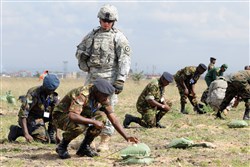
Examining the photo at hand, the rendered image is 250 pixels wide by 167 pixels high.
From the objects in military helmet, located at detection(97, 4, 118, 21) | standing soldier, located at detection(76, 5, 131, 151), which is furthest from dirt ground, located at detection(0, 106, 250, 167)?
military helmet, located at detection(97, 4, 118, 21)

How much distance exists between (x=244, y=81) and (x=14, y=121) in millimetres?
5109

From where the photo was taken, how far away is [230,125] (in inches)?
356

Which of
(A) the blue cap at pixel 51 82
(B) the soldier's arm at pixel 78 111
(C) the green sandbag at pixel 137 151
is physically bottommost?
(C) the green sandbag at pixel 137 151

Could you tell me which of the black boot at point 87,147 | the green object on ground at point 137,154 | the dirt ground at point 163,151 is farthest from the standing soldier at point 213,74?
the green object on ground at point 137,154

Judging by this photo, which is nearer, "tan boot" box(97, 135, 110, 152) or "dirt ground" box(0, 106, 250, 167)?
"dirt ground" box(0, 106, 250, 167)

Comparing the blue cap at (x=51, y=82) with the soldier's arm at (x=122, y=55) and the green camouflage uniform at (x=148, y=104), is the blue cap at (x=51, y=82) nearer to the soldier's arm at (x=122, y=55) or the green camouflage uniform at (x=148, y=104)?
the soldier's arm at (x=122, y=55)

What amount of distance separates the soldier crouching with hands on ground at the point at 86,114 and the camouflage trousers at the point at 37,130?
149cm

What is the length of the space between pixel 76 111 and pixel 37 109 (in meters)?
1.90

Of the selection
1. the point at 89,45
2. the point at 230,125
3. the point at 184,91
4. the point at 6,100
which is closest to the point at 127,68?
the point at 89,45

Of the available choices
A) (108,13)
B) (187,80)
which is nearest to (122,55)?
(108,13)

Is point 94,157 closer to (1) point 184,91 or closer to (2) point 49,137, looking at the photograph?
(2) point 49,137

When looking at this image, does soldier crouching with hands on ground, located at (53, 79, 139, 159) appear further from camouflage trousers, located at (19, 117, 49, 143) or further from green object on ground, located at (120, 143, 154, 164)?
camouflage trousers, located at (19, 117, 49, 143)

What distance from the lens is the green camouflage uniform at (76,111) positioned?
16.5 ft

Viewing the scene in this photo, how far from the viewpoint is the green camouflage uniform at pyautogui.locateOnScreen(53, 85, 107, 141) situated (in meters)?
5.03
